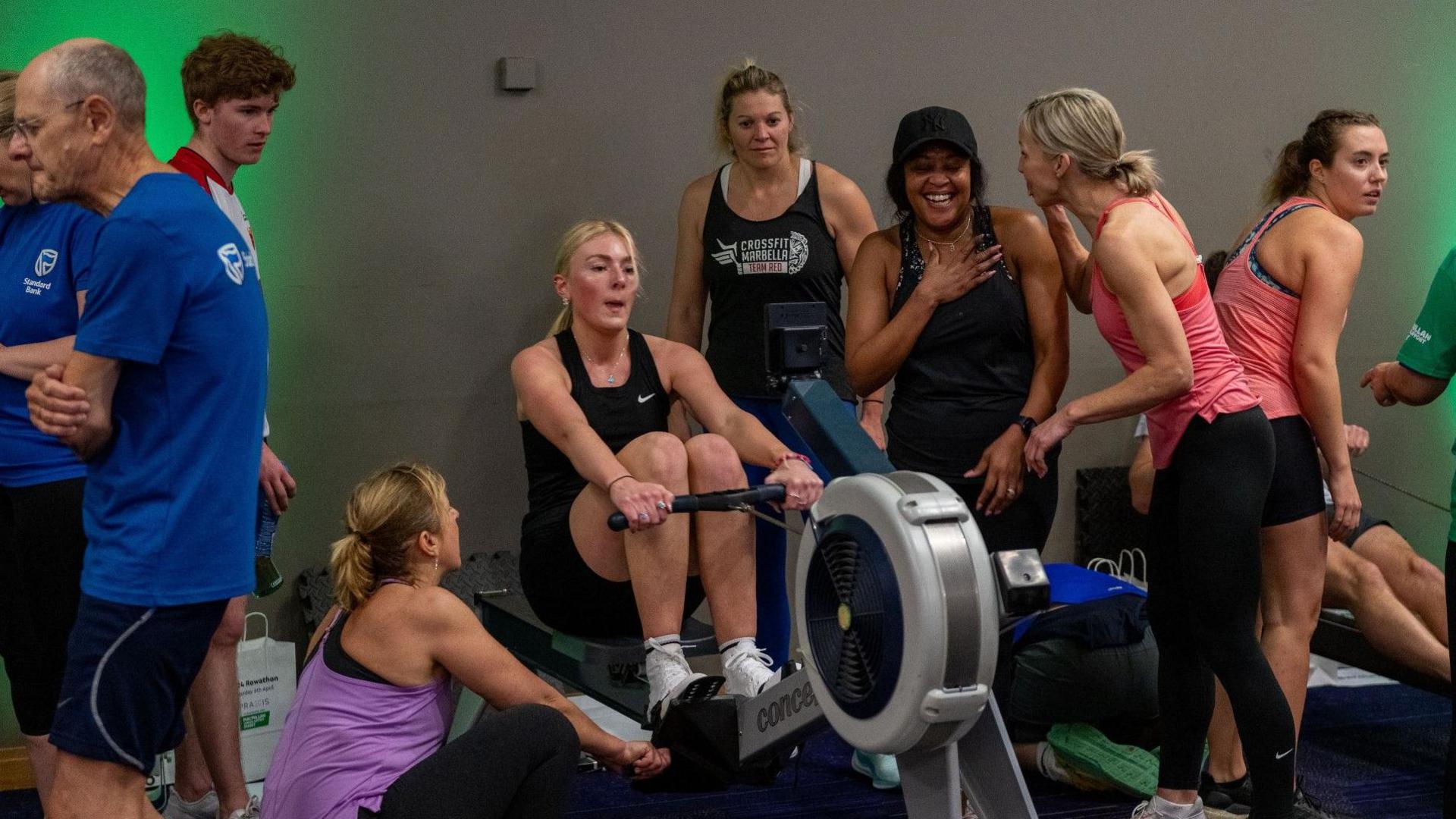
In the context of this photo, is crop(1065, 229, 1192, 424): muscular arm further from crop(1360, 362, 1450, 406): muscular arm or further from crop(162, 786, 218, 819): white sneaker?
crop(162, 786, 218, 819): white sneaker

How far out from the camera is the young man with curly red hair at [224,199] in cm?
322

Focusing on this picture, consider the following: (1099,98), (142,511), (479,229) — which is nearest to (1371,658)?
(1099,98)

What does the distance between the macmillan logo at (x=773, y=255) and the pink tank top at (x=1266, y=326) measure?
3.33 feet

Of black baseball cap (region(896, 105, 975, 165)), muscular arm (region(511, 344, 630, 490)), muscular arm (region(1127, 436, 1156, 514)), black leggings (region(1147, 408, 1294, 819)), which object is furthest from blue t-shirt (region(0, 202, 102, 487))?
muscular arm (region(1127, 436, 1156, 514))

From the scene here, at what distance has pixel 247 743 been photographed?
3777 mm

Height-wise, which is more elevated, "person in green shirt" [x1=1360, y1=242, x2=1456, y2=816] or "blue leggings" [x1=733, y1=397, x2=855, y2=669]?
"person in green shirt" [x1=1360, y1=242, x2=1456, y2=816]

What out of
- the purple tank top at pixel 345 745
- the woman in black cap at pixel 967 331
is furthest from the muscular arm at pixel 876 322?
the purple tank top at pixel 345 745

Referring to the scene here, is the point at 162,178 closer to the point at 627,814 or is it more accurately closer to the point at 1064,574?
the point at 627,814

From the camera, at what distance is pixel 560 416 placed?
10.1 ft

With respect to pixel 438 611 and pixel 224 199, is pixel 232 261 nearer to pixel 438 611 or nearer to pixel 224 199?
pixel 438 611

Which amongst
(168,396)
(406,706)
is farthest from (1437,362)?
(168,396)

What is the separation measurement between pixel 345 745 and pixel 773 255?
1686 millimetres

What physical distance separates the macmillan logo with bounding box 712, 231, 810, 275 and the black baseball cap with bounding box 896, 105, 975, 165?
1.51 ft

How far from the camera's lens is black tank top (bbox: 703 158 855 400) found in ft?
11.9
